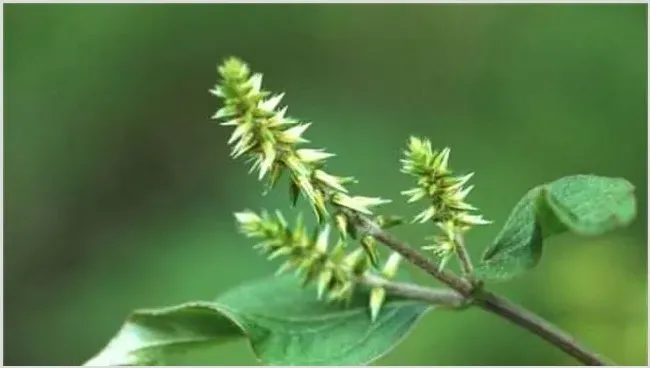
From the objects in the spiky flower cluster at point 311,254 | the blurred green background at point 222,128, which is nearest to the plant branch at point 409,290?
the spiky flower cluster at point 311,254

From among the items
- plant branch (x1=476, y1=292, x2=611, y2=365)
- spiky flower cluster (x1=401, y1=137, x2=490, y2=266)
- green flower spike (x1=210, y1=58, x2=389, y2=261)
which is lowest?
plant branch (x1=476, y1=292, x2=611, y2=365)

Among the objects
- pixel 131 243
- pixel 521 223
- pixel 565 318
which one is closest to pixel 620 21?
pixel 565 318

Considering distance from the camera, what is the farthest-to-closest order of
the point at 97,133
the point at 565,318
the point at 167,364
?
the point at 97,133 < the point at 565,318 < the point at 167,364

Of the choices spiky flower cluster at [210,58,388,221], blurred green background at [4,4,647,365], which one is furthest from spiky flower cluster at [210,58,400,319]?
blurred green background at [4,4,647,365]

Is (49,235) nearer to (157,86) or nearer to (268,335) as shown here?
(157,86)

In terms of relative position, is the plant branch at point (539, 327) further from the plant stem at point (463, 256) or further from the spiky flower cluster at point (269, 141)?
the spiky flower cluster at point (269, 141)

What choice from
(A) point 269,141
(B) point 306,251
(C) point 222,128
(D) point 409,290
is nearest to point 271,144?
(A) point 269,141

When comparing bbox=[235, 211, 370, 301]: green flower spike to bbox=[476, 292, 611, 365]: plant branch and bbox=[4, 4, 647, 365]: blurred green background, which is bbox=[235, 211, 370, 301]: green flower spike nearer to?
bbox=[476, 292, 611, 365]: plant branch
